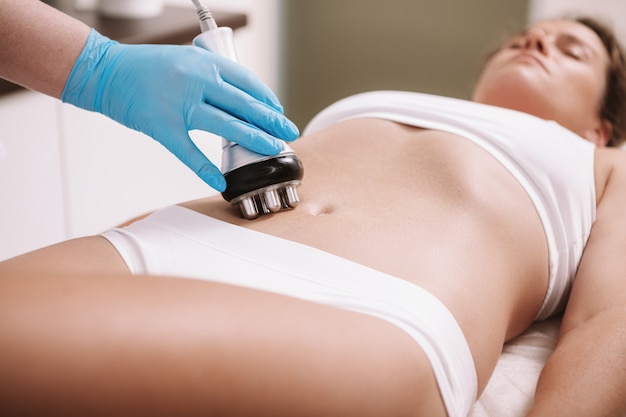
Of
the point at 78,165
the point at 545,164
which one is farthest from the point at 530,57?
the point at 78,165

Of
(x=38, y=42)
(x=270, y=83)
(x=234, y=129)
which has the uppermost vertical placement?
(x=38, y=42)

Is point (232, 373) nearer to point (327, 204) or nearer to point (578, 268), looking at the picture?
point (327, 204)

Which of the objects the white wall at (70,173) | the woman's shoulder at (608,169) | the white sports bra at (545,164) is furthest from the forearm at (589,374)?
the white wall at (70,173)

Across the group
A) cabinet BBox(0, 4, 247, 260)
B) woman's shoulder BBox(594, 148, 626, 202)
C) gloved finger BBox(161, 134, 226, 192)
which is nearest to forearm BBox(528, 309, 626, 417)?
woman's shoulder BBox(594, 148, 626, 202)

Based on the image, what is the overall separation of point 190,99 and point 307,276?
331mm

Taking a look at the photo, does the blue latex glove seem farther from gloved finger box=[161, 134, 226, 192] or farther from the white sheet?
the white sheet

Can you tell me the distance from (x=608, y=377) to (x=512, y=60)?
96 centimetres

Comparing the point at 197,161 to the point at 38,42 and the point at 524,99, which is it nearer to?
the point at 38,42

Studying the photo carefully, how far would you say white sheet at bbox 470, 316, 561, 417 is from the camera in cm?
100

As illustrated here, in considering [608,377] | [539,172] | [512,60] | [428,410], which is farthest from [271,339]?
[512,60]

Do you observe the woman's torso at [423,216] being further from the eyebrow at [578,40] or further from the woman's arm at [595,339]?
the eyebrow at [578,40]

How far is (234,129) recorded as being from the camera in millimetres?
978

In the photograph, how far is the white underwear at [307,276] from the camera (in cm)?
82

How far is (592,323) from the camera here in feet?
3.30
